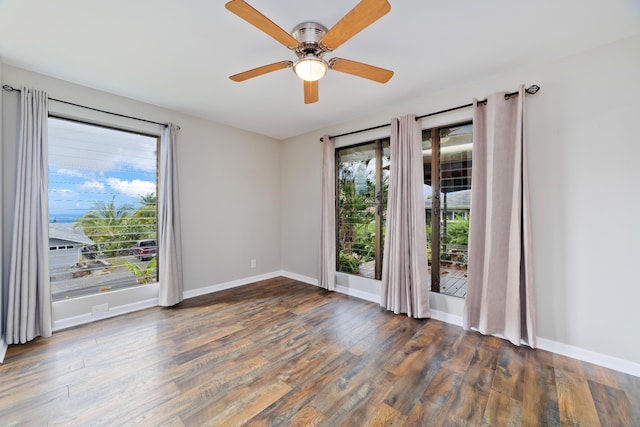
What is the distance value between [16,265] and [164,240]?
1179 millimetres

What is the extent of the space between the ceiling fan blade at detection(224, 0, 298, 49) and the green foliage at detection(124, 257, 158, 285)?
9.90ft

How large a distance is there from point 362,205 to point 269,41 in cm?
234

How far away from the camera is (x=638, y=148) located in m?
1.91

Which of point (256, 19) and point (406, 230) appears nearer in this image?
point (256, 19)

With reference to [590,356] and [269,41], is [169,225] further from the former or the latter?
[590,356]

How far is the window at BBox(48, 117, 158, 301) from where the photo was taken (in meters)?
2.63

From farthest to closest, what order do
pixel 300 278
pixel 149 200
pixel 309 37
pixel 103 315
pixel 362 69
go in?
pixel 300 278 < pixel 149 200 < pixel 103 315 < pixel 362 69 < pixel 309 37

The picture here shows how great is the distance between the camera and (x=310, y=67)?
185 cm

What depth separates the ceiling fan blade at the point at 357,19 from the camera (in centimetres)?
129

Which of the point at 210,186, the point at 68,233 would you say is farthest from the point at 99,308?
the point at 210,186

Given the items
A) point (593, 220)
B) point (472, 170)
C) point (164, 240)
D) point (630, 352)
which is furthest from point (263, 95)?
point (630, 352)

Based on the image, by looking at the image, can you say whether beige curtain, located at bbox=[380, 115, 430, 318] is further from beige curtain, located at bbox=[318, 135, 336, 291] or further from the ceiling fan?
the ceiling fan

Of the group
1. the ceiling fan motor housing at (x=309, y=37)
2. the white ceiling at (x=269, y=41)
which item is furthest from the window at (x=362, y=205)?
the ceiling fan motor housing at (x=309, y=37)

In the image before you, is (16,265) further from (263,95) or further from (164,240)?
(263,95)
